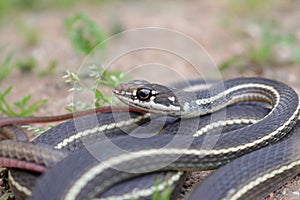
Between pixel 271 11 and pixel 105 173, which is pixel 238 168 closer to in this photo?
pixel 105 173

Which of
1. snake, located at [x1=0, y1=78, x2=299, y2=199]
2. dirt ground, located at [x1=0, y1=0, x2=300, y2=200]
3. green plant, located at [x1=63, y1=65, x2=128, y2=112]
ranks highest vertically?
dirt ground, located at [x1=0, y1=0, x2=300, y2=200]

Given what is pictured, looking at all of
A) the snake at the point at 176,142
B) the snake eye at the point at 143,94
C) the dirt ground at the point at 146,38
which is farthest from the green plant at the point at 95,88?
the dirt ground at the point at 146,38

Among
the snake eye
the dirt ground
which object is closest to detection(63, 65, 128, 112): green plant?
the snake eye

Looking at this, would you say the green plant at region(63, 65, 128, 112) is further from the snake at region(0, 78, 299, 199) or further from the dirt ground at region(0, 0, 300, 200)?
the dirt ground at region(0, 0, 300, 200)

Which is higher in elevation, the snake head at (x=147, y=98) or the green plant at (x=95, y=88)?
the green plant at (x=95, y=88)

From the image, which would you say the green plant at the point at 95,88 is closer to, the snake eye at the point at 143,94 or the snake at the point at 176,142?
the snake at the point at 176,142

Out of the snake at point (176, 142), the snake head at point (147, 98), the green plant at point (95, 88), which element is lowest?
the snake at point (176, 142)

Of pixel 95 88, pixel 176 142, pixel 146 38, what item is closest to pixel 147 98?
pixel 95 88

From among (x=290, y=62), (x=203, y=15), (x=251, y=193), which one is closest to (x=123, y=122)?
(x=251, y=193)
